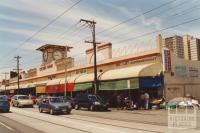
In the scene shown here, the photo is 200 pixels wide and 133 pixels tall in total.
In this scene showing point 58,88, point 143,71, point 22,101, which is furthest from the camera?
point 58,88

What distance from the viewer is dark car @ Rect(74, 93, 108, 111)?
1288 inches

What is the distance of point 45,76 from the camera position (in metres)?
68.6

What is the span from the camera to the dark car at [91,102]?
107 ft

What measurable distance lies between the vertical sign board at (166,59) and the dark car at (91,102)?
669 centimetres

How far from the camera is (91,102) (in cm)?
3325

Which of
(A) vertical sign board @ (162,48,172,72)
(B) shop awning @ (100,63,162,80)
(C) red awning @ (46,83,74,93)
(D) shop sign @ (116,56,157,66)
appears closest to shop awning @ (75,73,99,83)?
(C) red awning @ (46,83,74,93)

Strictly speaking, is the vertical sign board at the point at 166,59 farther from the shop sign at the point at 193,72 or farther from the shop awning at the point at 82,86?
the shop awning at the point at 82,86

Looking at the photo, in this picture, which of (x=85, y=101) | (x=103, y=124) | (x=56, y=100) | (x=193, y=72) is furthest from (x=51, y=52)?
(x=103, y=124)

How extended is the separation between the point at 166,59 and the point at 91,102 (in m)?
8.23

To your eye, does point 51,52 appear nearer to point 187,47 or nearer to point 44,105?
point 187,47

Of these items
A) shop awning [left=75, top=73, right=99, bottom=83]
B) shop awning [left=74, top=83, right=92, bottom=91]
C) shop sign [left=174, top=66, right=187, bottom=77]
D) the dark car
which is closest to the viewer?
the dark car

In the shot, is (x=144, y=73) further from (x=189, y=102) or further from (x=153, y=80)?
(x=189, y=102)

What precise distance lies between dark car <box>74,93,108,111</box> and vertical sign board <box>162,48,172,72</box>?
6686 millimetres

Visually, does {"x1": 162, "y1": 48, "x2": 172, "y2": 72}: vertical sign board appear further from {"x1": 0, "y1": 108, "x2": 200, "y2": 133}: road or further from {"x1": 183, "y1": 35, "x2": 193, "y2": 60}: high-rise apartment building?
{"x1": 183, "y1": 35, "x2": 193, "y2": 60}: high-rise apartment building
